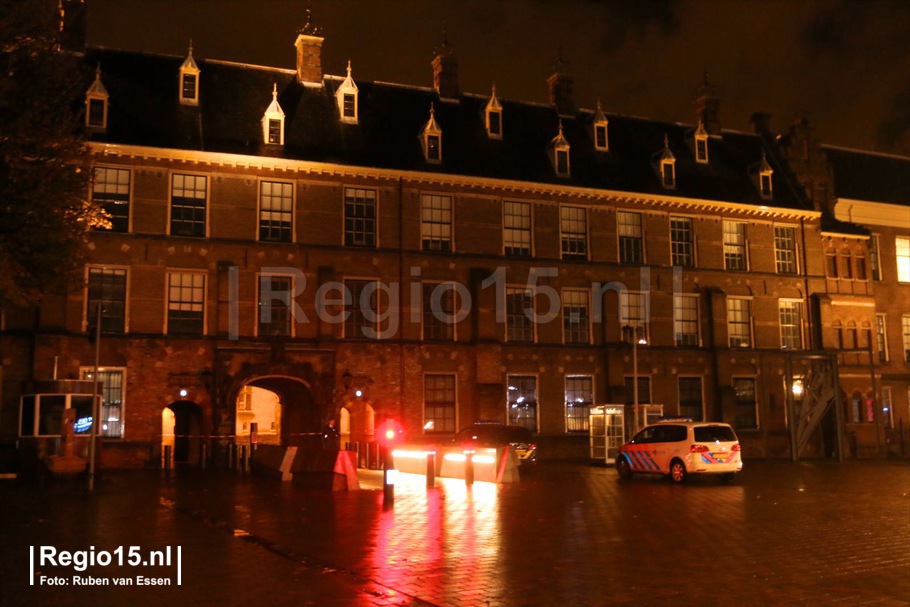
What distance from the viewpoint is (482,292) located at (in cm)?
3806

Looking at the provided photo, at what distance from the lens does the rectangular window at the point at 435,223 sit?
125 feet

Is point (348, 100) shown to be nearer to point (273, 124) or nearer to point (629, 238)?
point (273, 124)

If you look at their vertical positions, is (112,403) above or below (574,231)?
below

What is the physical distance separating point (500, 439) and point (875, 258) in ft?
94.9

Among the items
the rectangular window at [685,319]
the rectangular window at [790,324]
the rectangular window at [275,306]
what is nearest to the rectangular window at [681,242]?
the rectangular window at [685,319]

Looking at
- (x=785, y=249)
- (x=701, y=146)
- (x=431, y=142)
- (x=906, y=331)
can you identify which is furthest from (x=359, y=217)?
(x=906, y=331)

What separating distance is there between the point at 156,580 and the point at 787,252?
40.7 m

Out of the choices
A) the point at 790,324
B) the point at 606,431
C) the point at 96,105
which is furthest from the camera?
the point at 790,324

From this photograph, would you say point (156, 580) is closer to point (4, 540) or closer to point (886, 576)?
point (4, 540)

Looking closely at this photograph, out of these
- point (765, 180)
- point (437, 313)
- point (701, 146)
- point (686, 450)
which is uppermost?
point (701, 146)

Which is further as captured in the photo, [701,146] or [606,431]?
[701,146]

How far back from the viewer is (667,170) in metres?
44.1

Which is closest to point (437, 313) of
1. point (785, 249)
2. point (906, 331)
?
point (785, 249)

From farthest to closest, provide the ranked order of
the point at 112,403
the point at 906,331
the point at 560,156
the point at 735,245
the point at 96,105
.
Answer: the point at 906,331 → the point at 735,245 → the point at 560,156 → the point at 96,105 → the point at 112,403
